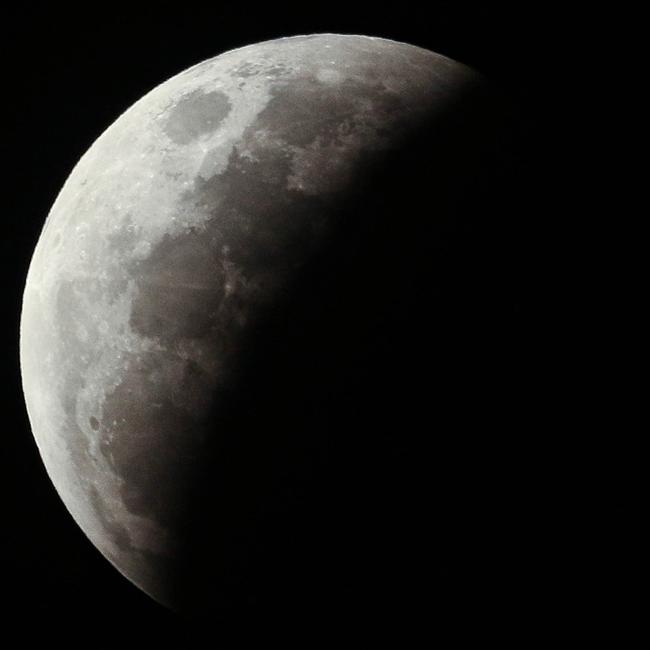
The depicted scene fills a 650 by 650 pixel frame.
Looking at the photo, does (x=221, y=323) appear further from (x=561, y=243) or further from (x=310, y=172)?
(x=561, y=243)

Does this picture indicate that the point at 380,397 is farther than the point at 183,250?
No

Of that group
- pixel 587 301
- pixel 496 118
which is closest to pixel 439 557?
pixel 587 301

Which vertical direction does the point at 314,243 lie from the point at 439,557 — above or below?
above

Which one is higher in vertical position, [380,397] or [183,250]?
[183,250]
